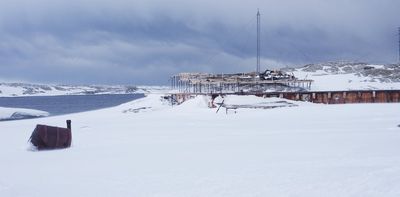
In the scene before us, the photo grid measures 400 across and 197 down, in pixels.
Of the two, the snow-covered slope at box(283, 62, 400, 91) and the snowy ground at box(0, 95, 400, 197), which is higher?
the snow-covered slope at box(283, 62, 400, 91)

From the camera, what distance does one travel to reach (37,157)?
16.9 metres

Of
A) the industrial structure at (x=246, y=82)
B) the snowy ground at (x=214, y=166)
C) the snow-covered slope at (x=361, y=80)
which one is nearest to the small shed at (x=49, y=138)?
the snowy ground at (x=214, y=166)

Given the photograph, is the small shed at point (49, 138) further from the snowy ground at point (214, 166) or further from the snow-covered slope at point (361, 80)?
the snow-covered slope at point (361, 80)

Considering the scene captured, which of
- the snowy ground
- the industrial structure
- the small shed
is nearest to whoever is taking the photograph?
the snowy ground

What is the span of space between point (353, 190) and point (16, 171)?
878cm

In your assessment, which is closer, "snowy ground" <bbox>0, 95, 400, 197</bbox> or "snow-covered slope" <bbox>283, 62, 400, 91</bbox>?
"snowy ground" <bbox>0, 95, 400, 197</bbox>

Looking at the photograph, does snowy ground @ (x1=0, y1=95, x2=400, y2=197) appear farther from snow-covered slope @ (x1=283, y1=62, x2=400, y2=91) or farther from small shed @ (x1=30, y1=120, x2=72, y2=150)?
snow-covered slope @ (x1=283, y1=62, x2=400, y2=91)

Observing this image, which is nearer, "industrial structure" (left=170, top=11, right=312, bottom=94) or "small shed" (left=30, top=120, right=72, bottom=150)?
"small shed" (left=30, top=120, right=72, bottom=150)

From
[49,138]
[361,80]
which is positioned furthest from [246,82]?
[49,138]

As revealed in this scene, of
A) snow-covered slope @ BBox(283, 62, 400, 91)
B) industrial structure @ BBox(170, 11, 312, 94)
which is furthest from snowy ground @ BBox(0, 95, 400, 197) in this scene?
snow-covered slope @ BBox(283, 62, 400, 91)

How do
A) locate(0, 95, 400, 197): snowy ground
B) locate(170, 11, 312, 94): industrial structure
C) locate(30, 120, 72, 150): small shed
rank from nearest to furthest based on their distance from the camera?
locate(0, 95, 400, 197): snowy ground, locate(30, 120, 72, 150): small shed, locate(170, 11, 312, 94): industrial structure

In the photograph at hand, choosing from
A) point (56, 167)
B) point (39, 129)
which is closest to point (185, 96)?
point (39, 129)

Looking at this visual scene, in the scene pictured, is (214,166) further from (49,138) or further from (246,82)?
(246,82)

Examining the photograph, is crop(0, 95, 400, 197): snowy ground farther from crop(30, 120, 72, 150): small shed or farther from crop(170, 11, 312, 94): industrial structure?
crop(170, 11, 312, 94): industrial structure
